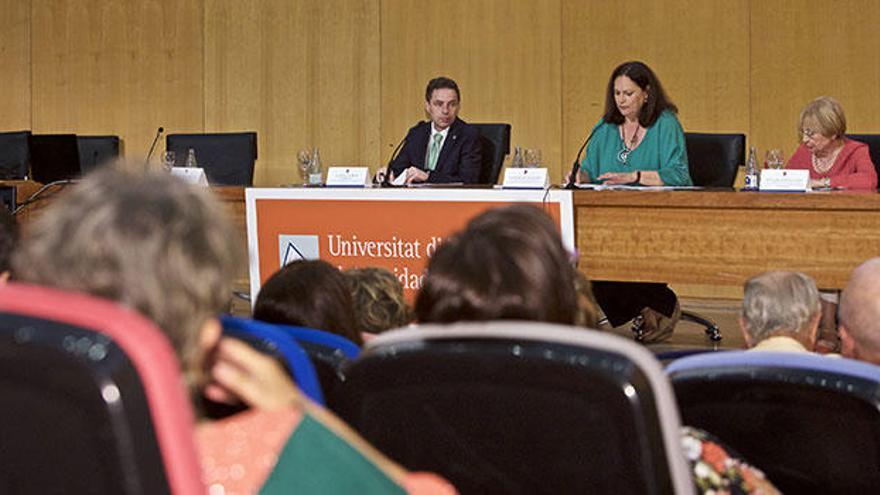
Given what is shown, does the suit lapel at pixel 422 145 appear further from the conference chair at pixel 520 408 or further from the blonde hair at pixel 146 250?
the blonde hair at pixel 146 250

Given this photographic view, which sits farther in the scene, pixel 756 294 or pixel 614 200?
pixel 614 200

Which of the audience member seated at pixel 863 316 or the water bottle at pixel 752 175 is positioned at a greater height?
the water bottle at pixel 752 175

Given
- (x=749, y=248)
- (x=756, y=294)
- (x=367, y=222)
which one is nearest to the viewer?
→ (x=756, y=294)

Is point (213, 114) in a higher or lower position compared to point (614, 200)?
higher

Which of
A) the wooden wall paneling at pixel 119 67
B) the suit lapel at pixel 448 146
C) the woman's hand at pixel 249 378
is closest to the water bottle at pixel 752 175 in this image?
the suit lapel at pixel 448 146

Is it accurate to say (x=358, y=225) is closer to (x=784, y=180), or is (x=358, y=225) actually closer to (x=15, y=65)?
(x=784, y=180)

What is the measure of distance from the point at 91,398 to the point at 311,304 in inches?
48.5

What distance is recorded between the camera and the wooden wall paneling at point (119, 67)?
911 centimetres

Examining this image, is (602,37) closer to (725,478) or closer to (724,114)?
(724,114)

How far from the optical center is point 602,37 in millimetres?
8039

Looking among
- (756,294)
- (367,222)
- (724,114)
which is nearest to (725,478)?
(756,294)

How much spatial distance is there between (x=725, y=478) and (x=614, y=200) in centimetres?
336

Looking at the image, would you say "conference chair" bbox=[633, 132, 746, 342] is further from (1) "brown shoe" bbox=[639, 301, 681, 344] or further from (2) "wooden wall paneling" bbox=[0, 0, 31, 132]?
(2) "wooden wall paneling" bbox=[0, 0, 31, 132]

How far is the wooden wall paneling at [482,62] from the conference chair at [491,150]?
203cm
